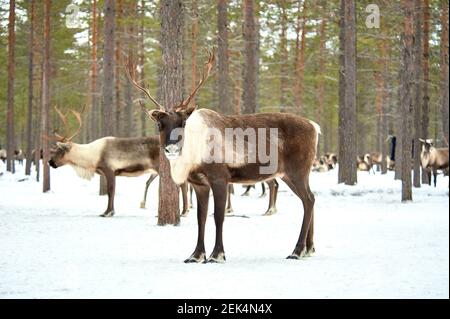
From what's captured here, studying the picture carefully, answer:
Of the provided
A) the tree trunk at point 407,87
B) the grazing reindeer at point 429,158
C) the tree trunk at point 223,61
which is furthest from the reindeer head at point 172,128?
the grazing reindeer at point 429,158

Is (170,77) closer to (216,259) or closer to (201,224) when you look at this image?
(201,224)

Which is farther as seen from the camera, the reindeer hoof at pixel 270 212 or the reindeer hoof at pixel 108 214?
the reindeer hoof at pixel 270 212

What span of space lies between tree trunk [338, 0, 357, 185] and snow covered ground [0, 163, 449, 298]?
12.5 feet

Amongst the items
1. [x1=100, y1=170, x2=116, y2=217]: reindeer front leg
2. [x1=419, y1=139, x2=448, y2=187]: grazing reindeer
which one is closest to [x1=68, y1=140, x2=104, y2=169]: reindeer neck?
[x1=100, y1=170, x2=116, y2=217]: reindeer front leg

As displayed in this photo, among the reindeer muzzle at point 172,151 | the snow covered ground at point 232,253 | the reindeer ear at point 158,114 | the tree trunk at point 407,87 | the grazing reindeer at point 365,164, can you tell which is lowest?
the snow covered ground at point 232,253

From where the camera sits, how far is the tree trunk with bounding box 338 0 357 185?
57.0ft

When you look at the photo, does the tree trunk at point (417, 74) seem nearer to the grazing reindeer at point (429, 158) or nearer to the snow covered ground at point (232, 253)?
the grazing reindeer at point (429, 158)

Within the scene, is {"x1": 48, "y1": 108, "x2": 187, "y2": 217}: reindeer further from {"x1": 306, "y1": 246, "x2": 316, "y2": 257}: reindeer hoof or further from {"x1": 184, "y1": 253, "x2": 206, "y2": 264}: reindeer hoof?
{"x1": 184, "y1": 253, "x2": 206, "y2": 264}: reindeer hoof

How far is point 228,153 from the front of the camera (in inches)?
287

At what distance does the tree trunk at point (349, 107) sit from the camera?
17359mm

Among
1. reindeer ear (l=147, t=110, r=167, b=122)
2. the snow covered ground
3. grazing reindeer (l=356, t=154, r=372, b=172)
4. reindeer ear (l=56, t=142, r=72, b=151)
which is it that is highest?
reindeer ear (l=147, t=110, r=167, b=122)

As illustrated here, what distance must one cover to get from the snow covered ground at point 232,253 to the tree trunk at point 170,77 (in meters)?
0.40

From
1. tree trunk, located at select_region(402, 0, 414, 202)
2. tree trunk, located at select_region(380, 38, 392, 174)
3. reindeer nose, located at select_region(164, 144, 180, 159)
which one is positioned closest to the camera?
reindeer nose, located at select_region(164, 144, 180, 159)

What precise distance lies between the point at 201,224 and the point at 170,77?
4160 mm
